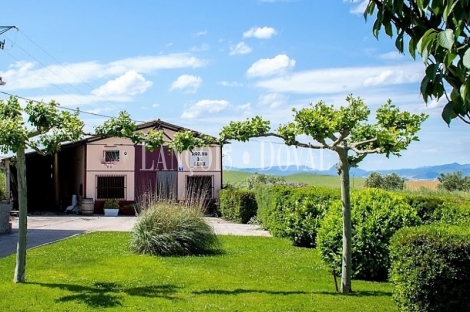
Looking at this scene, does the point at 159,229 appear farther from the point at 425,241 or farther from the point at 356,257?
the point at 425,241

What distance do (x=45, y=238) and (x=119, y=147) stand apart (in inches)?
534

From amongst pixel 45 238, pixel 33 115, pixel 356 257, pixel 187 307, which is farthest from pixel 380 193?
pixel 45 238

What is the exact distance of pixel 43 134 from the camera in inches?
343

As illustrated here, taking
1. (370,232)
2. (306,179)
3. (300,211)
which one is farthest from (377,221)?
(306,179)

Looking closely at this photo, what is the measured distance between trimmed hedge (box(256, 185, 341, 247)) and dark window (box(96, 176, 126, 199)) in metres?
14.4

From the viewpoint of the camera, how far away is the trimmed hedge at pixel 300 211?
45.1 feet

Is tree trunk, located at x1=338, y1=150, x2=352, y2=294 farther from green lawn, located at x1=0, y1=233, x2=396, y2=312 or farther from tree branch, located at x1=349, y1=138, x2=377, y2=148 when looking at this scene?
green lawn, located at x1=0, y1=233, x2=396, y2=312

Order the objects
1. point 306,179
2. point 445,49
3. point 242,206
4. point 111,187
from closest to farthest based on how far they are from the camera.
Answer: point 445,49, point 242,206, point 111,187, point 306,179

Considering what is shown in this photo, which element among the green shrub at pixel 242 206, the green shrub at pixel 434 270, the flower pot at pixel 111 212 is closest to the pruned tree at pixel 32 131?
the green shrub at pixel 434 270

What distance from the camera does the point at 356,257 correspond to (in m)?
9.45

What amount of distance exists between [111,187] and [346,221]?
894 inches

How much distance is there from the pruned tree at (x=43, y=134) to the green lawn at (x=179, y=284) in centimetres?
109

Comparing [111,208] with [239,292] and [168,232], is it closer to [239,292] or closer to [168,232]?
[168,232]

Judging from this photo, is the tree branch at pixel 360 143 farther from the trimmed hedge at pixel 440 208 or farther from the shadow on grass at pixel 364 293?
the trimmed hedge at pixel 440 208
